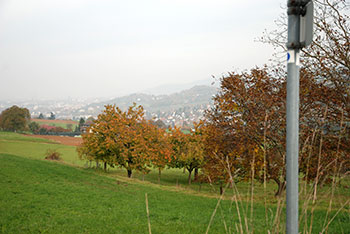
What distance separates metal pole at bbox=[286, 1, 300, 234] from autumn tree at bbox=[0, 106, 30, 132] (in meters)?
66.0

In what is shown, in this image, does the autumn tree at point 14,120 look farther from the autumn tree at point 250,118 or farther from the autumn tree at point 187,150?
the autumn tree at point 250,118

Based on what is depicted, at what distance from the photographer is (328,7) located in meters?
8.92

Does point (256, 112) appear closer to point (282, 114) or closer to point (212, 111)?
point (282, 114)

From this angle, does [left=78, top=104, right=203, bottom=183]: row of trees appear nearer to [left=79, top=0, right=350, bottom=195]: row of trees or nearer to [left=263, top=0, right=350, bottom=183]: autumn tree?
[left=79, top=0, right=350, bottom=195]: row of trees

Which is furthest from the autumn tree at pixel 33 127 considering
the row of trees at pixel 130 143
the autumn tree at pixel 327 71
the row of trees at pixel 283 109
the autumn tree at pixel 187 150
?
the autumn tree at pixel 327 71

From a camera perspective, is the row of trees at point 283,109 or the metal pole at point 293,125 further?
the row of trees at point 283,109

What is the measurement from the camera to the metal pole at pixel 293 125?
64.1 inches

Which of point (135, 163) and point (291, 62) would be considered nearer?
point (291, 62)

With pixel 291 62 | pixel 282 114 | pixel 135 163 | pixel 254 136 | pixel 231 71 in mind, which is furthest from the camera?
pixel 135 163

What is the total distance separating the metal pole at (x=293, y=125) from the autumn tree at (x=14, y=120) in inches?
2600

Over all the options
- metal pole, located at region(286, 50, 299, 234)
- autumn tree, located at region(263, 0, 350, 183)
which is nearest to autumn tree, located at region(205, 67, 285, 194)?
autumn tree, located at region(263, 0, 350, 183)

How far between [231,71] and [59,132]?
67.6 m

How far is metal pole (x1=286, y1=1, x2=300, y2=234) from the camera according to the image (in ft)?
5.34

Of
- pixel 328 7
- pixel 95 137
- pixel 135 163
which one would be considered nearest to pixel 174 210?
pixel 328 7
